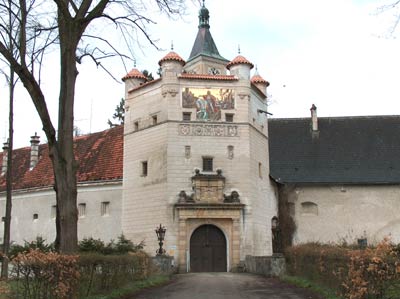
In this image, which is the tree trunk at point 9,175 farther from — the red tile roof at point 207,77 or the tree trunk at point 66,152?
the tree trunk at point 66,152

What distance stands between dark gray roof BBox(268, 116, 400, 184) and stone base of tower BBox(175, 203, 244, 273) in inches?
259

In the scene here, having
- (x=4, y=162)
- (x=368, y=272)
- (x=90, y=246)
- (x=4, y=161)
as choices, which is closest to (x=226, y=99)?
(x=90, y=246)

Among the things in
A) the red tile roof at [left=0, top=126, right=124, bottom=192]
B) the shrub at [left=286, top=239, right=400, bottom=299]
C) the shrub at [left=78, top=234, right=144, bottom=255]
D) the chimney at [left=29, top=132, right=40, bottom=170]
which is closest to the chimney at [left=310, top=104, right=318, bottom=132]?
the red tile roof at [left=0, top=126, right=124, bottom=192]

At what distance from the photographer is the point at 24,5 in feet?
48.0

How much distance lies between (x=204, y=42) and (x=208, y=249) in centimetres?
1726

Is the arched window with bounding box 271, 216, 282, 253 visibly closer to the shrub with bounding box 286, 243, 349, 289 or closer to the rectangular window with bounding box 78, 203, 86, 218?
the shrub with bounding box 286, 243, 349, 289

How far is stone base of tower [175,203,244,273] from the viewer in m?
24.8

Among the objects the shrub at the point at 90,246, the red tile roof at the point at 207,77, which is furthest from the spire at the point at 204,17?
the shrub at the point at 90,246

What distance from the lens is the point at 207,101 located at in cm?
2627

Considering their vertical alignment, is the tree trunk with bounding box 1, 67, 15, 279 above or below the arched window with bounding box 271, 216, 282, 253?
above

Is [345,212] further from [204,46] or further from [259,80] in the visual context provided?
[204,46]

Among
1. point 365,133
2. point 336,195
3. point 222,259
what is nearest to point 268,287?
point 222,259

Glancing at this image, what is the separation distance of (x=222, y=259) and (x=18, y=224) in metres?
14.9

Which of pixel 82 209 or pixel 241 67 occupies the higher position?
pixel 241 67
